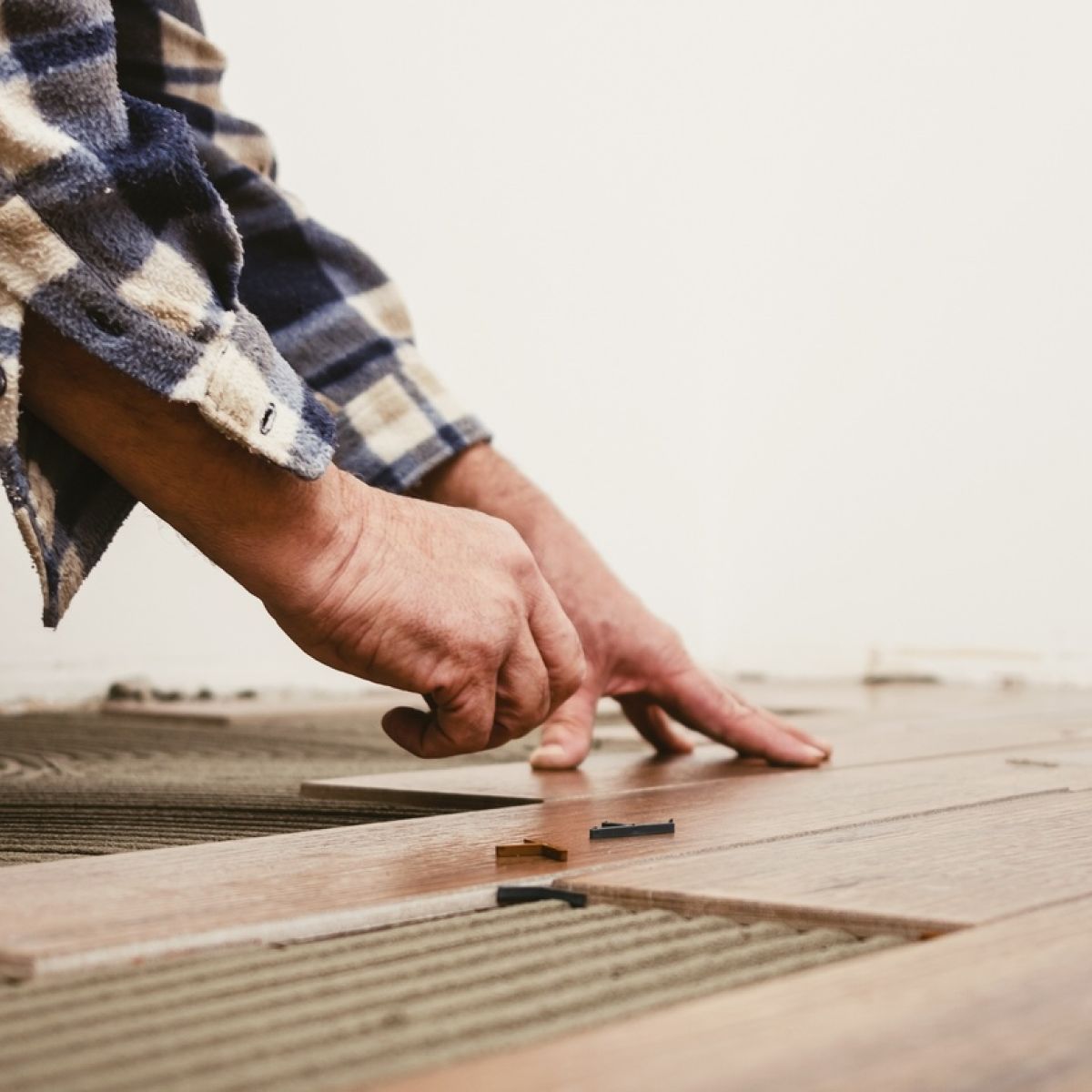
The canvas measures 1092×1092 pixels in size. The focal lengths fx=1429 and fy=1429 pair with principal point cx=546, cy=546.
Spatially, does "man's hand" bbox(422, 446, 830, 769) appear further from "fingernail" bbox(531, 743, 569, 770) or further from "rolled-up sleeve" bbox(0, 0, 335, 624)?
"rolled-up sleeve" bbox(0, 0, 335, 624)

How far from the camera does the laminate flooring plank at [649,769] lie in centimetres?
84

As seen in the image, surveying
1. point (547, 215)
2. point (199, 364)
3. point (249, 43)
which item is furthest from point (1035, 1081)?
point (547, 215)

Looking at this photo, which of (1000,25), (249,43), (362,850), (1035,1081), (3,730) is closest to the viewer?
(1035,1081)

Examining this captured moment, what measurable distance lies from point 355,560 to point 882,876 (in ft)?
0.95

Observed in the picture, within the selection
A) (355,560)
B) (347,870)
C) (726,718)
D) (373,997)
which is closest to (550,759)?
(726,718)

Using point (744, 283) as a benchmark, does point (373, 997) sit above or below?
below

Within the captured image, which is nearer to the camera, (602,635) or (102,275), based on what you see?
(102,275)

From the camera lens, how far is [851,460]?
3023 mm

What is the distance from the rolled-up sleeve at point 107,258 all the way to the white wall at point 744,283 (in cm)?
159

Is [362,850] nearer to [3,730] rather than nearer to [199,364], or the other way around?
[199,364]

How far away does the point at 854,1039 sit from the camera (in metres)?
0.30

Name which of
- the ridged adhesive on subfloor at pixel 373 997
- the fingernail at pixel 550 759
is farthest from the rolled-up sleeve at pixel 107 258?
the fingernail at pixel 550 759

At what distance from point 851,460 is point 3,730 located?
197cm

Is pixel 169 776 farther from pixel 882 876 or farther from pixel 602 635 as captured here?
pixel 882 876
